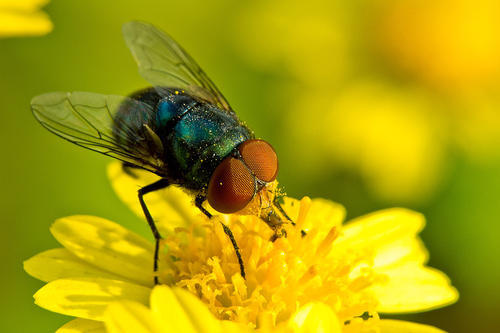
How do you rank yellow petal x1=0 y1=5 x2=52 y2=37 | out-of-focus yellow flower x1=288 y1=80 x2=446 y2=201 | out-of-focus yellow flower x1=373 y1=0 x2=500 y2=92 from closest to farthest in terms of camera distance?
yellow petal x1=0 y1=5 x2=52 y2=37 < out-of-focus yellow flower x1=288 y1=80 x2=446 y2=201 < out-of-focus yellow flower x1=373 y1=0 x2=500 y2=92

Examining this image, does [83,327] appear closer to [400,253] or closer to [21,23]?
[400,253]

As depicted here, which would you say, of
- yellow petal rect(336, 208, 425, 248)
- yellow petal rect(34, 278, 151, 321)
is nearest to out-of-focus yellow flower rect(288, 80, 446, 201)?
yellow petal rect(336, 208, 425, 248)

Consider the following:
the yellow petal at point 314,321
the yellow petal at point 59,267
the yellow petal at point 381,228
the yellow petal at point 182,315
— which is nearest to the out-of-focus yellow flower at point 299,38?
the yellow petal at point 381,228

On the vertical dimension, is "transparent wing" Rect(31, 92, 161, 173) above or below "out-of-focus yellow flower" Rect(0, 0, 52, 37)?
below

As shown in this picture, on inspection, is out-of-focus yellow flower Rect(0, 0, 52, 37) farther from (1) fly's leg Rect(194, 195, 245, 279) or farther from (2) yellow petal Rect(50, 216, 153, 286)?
(1) fly's leg Rect(194, 195, 245, 279)

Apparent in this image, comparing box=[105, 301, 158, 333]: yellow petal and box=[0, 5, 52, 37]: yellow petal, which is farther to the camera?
box=[0, 5, 52, 37]: yellow petal

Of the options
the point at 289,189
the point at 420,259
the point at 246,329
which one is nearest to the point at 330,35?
the point at 289,189

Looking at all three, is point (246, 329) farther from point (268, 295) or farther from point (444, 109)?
point (444, 109)

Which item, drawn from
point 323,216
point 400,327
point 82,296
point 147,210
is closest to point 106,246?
point 147,210
